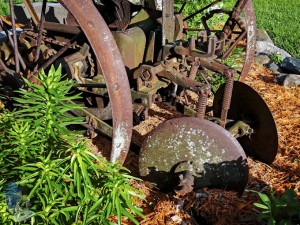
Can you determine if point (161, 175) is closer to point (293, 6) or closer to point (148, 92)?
point (148, 92)

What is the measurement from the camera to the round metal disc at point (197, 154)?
3117 mm

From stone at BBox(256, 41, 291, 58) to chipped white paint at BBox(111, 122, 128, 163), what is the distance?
4513 millimetres

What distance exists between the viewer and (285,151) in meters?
4.16

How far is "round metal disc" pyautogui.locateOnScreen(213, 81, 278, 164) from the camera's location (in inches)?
145

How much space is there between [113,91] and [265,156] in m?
1.83

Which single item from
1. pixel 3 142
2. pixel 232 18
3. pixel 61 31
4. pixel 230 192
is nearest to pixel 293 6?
pixel 232 18

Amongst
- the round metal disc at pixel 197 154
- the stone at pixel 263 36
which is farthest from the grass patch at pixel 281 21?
the round metal disc at pixel 197 154

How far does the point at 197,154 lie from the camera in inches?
126

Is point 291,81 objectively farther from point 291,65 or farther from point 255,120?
point 255,120

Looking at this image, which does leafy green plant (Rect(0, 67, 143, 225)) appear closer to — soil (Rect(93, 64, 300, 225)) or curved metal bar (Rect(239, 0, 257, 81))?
soil (Rect(93, 64, 300, 225))

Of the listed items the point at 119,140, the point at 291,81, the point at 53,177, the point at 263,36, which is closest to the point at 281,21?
the point at 263,36

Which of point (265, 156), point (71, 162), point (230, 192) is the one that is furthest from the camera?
point (265, 156)

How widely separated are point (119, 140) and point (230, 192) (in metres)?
0.99

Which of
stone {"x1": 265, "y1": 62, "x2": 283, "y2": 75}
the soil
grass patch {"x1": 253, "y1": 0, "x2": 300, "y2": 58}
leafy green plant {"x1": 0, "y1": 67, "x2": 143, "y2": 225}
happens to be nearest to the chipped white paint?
the soil
